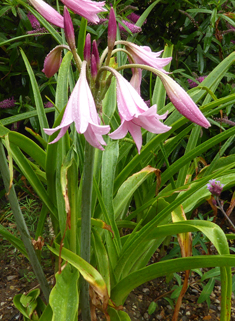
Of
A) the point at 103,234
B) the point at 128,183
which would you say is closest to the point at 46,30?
the point at 128,183

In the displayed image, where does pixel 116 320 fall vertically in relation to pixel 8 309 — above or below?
above

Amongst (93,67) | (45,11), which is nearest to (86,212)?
(93,67)

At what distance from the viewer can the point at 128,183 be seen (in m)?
1.36

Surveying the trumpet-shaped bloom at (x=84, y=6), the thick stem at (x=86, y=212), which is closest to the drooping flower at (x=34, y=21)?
the trumpet-shaped bloom at (x=84, y=6)

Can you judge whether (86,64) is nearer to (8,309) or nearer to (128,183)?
(128,183)

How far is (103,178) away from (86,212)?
1.04ft

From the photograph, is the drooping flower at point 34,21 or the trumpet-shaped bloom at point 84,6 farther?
the drooping flower at point 34,21

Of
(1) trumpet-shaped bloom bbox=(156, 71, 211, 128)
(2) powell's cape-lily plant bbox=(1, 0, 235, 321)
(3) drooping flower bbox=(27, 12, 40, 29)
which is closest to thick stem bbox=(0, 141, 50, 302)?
(2) powell's cape-lily plant bbox=(1, 0, 235, 321)

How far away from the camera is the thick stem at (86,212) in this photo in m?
0.86

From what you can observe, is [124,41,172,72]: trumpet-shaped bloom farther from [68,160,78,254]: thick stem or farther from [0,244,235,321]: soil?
[0,244,235,321]: soil

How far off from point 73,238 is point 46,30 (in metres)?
1.03

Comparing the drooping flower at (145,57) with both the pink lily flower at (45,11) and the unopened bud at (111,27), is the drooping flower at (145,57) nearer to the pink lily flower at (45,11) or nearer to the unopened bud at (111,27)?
the unopened bud at (111,27)

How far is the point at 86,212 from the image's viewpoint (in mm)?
949

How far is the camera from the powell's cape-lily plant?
696 mm
